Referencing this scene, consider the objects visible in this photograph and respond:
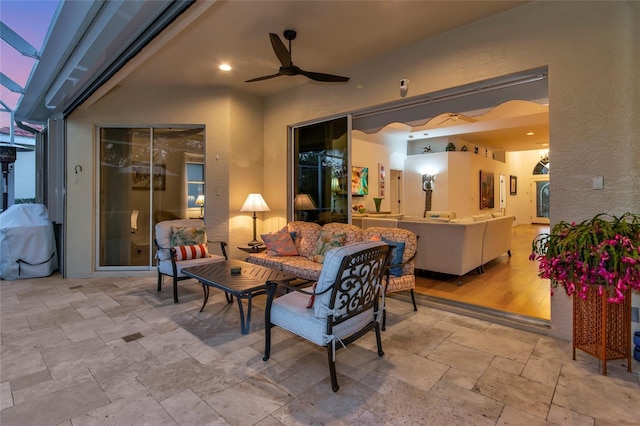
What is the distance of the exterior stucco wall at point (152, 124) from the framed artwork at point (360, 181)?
11.3 feet

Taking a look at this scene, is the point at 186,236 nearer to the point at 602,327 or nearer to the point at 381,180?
the point at 602,327

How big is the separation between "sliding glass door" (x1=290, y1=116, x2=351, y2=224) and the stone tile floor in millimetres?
2098

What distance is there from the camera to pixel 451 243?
4.38m

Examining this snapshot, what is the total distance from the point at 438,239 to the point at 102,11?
4.61 meters

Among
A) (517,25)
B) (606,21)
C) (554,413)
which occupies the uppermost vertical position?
(517,25)

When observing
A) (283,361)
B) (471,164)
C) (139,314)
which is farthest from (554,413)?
(471,164)

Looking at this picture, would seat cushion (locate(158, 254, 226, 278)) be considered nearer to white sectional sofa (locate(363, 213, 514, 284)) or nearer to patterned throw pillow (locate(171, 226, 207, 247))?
patterned throw pillow (locate(171, 226, 207, 247))

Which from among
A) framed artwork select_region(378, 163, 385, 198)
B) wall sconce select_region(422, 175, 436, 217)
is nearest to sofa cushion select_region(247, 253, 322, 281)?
framed artwork select_region(378, 163, 385, 198)

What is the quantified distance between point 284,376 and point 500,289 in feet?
10.9

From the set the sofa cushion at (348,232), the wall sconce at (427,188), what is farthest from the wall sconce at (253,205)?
the wall sconce at (427,188)

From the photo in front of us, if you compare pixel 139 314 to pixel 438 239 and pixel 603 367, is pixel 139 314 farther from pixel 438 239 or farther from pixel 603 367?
pixel 603 367

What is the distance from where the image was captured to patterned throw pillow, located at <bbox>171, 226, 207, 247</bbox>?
4.32 m

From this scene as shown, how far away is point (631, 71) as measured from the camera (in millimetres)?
2529

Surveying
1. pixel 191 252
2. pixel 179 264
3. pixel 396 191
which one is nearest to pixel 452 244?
pixel 191 252
